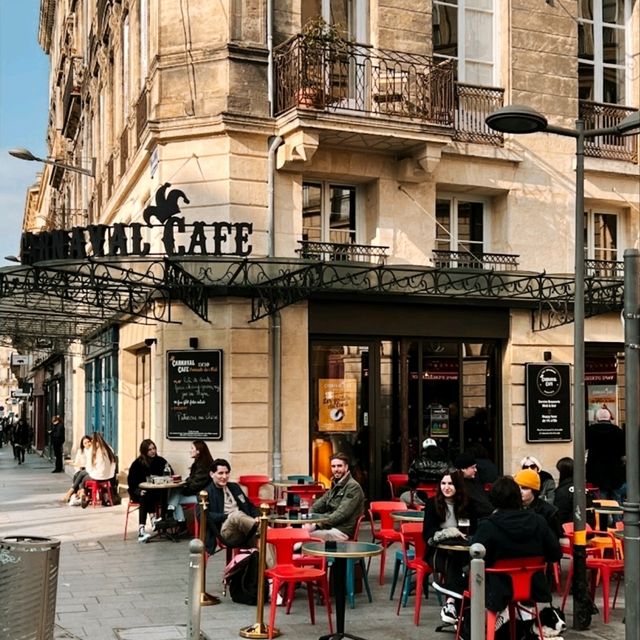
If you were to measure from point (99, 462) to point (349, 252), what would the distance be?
21.2ft

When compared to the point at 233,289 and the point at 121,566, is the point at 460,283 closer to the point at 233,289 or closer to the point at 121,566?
the point at 233,289

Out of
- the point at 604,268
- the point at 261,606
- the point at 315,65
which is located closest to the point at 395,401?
the point at 604,268

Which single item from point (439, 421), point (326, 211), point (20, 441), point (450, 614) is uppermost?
point (326, 211)

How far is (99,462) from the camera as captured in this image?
61.1 ft

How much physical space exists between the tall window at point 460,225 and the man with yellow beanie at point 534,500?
7598 mm

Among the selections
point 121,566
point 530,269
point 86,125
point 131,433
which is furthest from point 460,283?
point 86,125

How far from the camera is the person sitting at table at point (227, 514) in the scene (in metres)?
10.1

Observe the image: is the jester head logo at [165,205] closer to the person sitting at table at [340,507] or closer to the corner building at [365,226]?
the corner building at [365,226]

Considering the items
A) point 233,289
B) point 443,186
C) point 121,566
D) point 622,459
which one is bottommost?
point 121,566

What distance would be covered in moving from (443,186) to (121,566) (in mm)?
8310

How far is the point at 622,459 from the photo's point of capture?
13836 mm

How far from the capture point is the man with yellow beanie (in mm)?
9648

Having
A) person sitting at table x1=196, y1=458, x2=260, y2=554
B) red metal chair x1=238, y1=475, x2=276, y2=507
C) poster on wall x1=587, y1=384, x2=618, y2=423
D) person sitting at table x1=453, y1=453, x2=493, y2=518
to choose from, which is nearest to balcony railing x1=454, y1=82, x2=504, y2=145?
poster on wall x1=587, y1=384, x2=618, y2=423

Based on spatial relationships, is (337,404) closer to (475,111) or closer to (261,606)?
(475,111)
